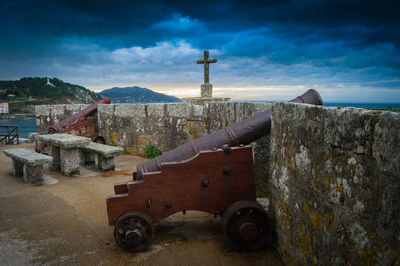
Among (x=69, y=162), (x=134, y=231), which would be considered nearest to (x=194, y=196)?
(x=134, y=231)

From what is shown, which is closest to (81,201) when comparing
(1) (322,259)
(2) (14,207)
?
(2) (14,207)

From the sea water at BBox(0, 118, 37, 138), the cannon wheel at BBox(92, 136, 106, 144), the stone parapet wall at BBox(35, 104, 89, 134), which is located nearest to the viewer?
the cannon wheel at BBox(92, 136, 106, 144)

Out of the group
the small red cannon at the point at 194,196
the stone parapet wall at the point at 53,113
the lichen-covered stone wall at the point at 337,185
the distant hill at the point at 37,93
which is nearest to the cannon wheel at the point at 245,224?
the small red cannon at the point at 194,196

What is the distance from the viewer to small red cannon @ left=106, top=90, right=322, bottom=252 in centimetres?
285

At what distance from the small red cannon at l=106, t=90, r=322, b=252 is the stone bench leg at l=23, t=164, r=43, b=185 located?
3256mm

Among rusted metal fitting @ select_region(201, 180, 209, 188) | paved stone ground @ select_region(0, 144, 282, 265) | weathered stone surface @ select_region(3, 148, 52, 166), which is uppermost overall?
rusted metal fitting @ select_region(201, 180, 209, 188)

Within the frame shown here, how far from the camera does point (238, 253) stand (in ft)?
9.35

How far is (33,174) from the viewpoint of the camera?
5371 mm

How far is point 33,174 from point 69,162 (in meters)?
0.77

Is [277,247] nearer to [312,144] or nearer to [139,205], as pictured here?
[312,144]

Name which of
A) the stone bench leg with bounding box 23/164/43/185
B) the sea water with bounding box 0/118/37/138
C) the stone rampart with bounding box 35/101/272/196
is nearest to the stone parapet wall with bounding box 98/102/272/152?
the stone rampart with bounding box 35/101/272/196

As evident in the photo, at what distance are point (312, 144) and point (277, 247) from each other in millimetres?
1302

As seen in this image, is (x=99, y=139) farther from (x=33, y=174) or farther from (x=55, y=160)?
(x=33, y=174)

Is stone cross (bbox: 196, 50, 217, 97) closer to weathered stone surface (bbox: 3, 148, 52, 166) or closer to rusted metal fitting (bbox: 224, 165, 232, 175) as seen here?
weathered stone surface (bbox: 3, 148, 52, 166)
